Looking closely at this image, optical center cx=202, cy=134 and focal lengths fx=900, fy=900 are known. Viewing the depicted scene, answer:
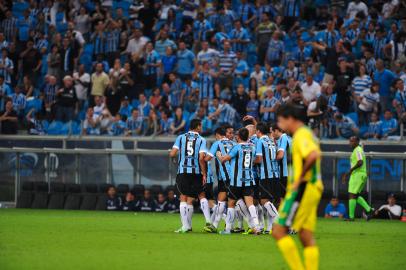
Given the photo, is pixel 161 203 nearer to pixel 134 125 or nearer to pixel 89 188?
pixel 89 188

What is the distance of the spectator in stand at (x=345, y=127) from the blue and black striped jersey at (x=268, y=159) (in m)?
7.63

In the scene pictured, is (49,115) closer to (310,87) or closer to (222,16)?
(222,16)

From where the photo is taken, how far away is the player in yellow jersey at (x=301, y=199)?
33.1 feet

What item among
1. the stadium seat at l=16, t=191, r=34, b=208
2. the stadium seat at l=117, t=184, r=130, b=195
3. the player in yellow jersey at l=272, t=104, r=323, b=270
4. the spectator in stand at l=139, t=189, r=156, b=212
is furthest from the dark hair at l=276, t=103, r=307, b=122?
the stadium seat at l=16, t=191, r=34, b=208

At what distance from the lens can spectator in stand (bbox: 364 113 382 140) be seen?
26.2 meters

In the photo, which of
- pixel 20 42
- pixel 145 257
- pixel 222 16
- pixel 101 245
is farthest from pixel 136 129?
pixel 145 257

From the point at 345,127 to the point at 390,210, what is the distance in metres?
2.75

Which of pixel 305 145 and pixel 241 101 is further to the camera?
pixel 241 101

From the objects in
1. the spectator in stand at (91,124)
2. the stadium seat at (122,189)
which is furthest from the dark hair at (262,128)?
the spectator in stand at (91,124)

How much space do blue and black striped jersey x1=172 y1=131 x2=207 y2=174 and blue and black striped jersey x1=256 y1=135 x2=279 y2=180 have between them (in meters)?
1.27

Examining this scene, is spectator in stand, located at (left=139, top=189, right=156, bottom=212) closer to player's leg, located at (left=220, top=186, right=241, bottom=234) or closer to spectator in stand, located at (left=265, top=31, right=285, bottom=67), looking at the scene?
spectator in stand, located at (left=265, top=31, right=285, bottom=67)

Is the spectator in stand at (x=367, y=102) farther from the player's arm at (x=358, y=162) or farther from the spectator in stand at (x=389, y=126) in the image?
the player's arm at (x=358, y=162)

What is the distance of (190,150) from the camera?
62.8ft

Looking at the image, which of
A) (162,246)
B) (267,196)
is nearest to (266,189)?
(267,196)
